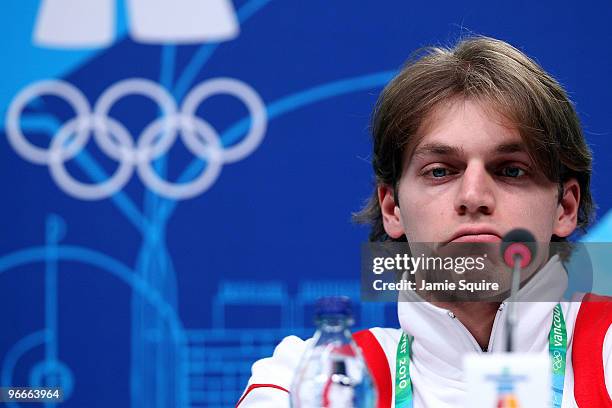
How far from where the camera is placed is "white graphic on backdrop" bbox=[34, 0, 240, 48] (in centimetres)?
249

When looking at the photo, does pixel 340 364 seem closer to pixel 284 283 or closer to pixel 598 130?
pixel 284 283

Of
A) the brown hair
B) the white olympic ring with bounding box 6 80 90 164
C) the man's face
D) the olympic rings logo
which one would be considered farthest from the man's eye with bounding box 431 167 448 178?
the white olympic ring with bounding box 6 80 90 164

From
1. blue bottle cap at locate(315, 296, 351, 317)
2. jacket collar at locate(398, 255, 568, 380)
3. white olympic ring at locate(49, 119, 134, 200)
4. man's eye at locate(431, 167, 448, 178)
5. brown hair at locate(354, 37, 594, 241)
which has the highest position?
white olympic ring at locate(49, 119, 134, 200)

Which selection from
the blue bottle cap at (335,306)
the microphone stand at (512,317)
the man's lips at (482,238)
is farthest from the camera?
the man's lips at (482,238)

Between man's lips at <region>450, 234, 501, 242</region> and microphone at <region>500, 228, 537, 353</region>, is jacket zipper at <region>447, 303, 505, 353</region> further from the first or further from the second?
microphone at <region>500, 228, 537, 353</region>

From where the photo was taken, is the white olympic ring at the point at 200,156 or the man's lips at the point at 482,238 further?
the white olympic ring at the point at 200,156

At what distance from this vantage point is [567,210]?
5.48ft

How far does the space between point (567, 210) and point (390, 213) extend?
32 cm

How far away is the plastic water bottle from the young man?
32 cm

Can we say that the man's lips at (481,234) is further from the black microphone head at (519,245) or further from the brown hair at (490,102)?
the black microphone head at (519,245)

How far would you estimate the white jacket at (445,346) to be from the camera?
152cm

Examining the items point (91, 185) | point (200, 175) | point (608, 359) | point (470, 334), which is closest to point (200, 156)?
point (200, 175)

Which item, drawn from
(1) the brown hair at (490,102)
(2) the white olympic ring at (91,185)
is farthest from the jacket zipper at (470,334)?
(2) the white olympic ring at (91,185)

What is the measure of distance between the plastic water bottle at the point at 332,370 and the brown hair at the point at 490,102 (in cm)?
54
